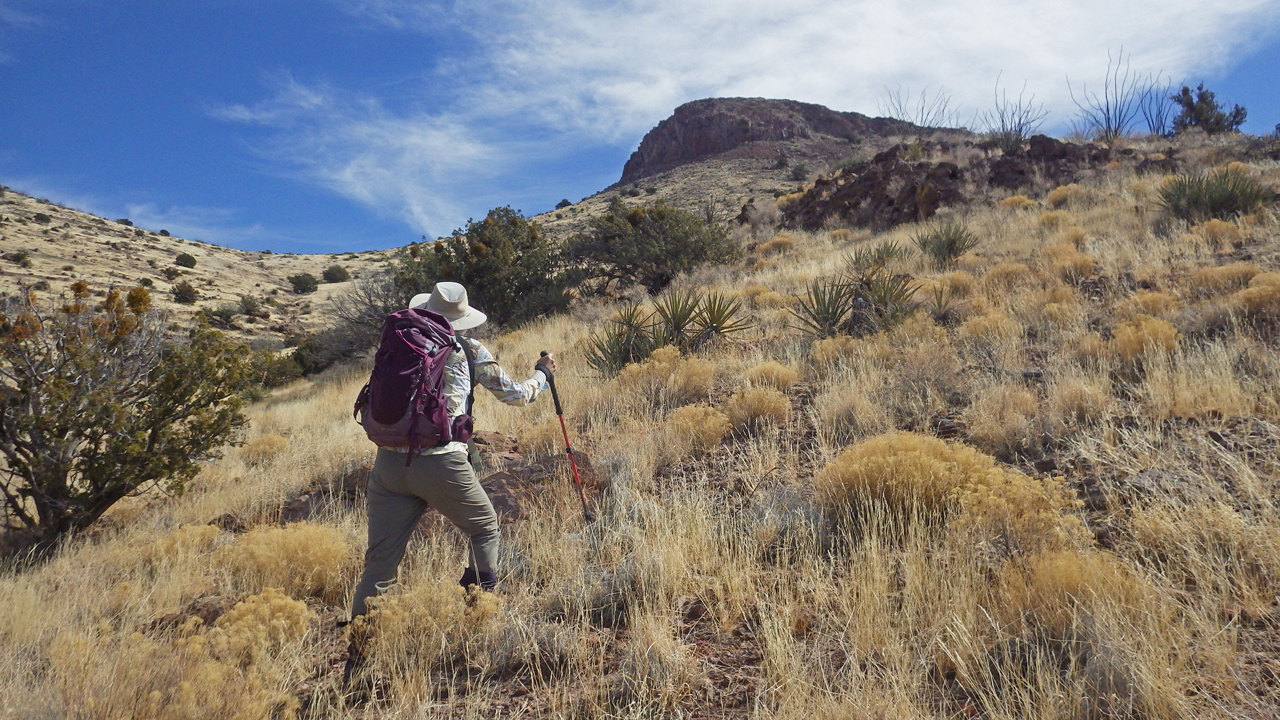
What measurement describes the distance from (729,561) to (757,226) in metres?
19.9

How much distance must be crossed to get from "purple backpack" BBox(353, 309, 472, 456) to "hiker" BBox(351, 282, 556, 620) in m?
0.12

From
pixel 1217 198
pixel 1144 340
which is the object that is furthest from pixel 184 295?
pixel 1217 198

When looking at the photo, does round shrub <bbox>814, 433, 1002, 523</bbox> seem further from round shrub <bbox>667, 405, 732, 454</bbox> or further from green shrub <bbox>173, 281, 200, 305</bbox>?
green shrub <bbox>173, 281, 200, 305</bbox>

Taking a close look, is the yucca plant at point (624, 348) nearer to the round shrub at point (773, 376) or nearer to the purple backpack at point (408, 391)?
the round shrub at point (773, 376)

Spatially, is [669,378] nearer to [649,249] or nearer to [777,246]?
[649,249]

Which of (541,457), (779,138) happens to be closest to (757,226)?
(541,457)

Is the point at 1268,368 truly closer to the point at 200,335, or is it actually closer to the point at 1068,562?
the point at 1068,562

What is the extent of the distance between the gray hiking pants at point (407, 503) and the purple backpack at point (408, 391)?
147 millimetres

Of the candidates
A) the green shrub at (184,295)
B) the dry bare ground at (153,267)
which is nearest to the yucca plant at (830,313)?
the dry bare ground at (153,267)

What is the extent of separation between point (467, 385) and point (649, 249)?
1388cm

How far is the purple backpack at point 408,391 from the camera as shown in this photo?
322 cm

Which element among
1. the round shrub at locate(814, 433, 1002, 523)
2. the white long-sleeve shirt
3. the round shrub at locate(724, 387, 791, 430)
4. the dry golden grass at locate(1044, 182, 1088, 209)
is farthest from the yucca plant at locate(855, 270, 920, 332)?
the dry golden grass at locate(1044, 182, 1088, 209)

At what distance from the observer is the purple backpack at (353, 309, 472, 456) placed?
10.6 feet

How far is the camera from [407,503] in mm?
3541
